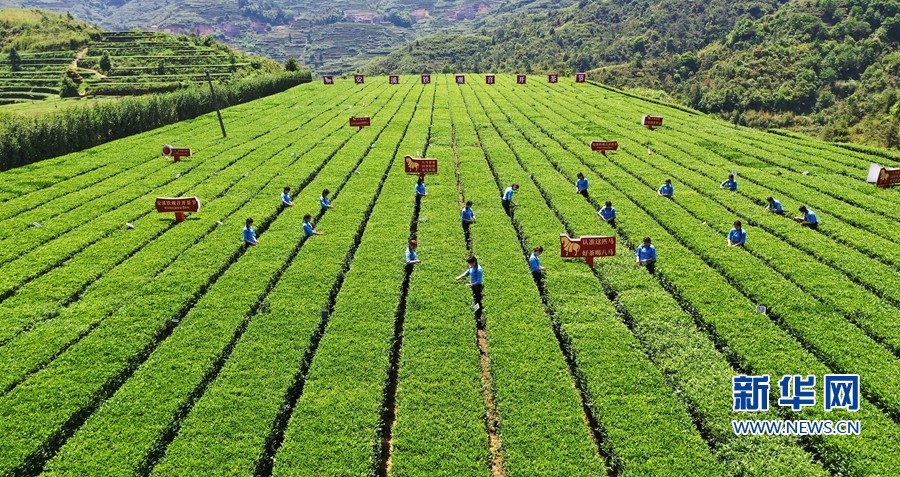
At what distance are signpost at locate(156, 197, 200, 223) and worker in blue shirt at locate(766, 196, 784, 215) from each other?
2759 centimetres

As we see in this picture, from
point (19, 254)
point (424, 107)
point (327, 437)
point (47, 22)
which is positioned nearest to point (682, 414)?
point (327, 437)

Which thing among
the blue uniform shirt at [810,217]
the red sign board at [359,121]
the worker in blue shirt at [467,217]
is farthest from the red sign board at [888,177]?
the red sign board at [359,121]

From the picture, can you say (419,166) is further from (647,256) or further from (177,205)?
(647,256)

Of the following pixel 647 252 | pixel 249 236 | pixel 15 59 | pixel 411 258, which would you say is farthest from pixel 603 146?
pixel 15 59

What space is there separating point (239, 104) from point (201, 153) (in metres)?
30.9

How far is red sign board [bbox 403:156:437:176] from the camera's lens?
31.6 metres

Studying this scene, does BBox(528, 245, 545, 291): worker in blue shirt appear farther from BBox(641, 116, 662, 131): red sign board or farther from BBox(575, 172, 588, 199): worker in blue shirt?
BBox(641, 116, 662, 131): red sign board

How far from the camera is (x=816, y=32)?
98625 mm

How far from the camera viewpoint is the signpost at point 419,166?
31641 millimetres

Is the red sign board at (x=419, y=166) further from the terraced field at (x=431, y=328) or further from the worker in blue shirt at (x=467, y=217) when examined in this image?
the worker in blue shirt at (x=467, y=217)

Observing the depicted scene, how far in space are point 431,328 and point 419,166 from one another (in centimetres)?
1799

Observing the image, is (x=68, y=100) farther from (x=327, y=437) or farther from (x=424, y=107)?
(x=327, y=437)

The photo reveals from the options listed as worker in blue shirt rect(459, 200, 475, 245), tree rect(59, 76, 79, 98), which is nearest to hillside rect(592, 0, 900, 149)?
worker in blue shirt rect(459, 200, 475, 245)

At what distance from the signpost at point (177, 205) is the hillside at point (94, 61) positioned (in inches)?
2991
